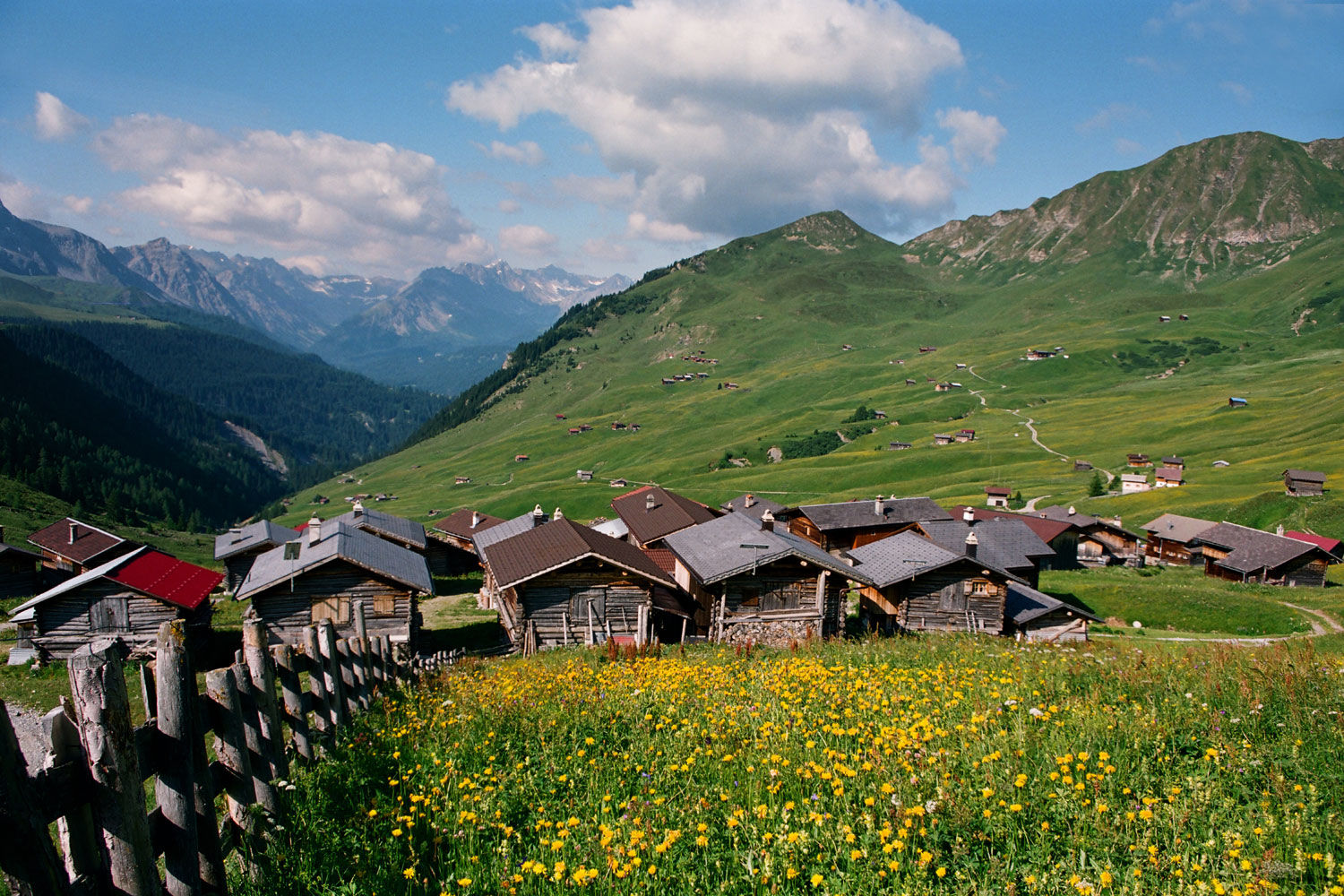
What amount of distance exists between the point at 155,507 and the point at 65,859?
756 ft

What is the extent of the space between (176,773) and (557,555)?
30.6 metres

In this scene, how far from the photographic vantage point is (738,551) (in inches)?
1432

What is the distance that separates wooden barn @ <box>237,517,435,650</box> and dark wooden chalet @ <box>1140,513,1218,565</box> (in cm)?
8706

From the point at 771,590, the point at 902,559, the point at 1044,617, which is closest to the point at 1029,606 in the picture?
the point at 1044,617

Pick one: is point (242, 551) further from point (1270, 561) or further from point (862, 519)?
point (1270, 561)

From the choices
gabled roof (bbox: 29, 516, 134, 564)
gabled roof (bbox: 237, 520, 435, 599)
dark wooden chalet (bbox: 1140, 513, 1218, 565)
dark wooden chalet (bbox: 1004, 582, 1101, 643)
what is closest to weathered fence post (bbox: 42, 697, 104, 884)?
gabled roof (bbox: 237, 520, 435, 599)

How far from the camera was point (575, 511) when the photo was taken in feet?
471

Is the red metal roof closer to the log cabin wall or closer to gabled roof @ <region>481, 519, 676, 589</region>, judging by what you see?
the log cabin wall

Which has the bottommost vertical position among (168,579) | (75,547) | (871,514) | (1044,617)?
(1044,617)

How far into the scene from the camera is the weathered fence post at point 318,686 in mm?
10219

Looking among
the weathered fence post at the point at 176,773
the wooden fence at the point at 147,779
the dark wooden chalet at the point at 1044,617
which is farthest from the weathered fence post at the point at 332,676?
the dark wooden chalet at the point at 1044,617

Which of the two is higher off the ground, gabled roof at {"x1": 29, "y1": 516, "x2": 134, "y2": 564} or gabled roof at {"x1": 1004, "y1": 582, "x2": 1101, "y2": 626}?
gabled roof at {"x1": 29, "y1": 516, "x2": 134, "y2": 564}

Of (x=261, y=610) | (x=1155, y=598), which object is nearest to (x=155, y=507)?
(x=261, y=610)

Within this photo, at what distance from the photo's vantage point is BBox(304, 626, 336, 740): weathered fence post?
10.2m
